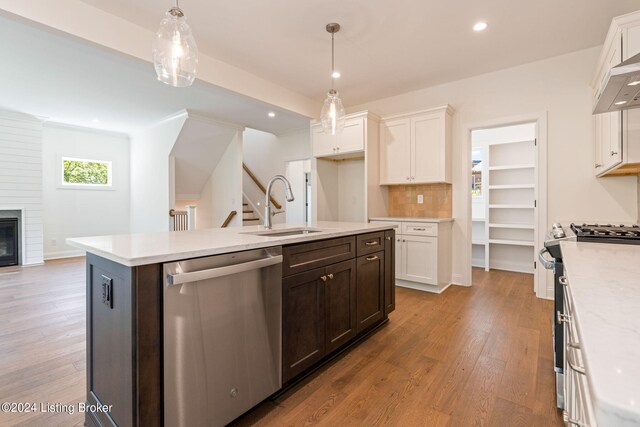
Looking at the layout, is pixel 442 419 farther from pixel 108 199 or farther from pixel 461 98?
pixel 108 199

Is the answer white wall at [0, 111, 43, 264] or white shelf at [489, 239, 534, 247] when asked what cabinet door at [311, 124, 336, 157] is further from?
white wall at [0, 111, 43, 264]

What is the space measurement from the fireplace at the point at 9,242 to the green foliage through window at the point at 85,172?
48.8 inches

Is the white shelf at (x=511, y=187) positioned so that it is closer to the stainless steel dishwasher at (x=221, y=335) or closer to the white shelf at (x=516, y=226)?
the white shelf at (x=516, y=226)

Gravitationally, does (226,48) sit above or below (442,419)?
above

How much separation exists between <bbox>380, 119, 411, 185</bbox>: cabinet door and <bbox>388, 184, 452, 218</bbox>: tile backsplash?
328mm

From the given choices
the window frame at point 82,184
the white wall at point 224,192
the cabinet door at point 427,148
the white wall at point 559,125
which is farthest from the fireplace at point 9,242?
the white wall at point 559,125

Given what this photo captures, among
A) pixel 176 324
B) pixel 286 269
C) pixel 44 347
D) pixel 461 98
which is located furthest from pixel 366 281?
pixel 461 98

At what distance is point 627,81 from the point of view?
128cm

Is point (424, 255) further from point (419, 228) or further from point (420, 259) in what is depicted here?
point (419, 228)

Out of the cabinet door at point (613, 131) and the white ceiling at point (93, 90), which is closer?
the cabinet door at point (613, 131)

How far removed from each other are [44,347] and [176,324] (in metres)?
2.02

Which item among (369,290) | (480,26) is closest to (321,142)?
(480,26)

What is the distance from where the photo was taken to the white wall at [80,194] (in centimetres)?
614

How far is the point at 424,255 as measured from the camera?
12.6ft
